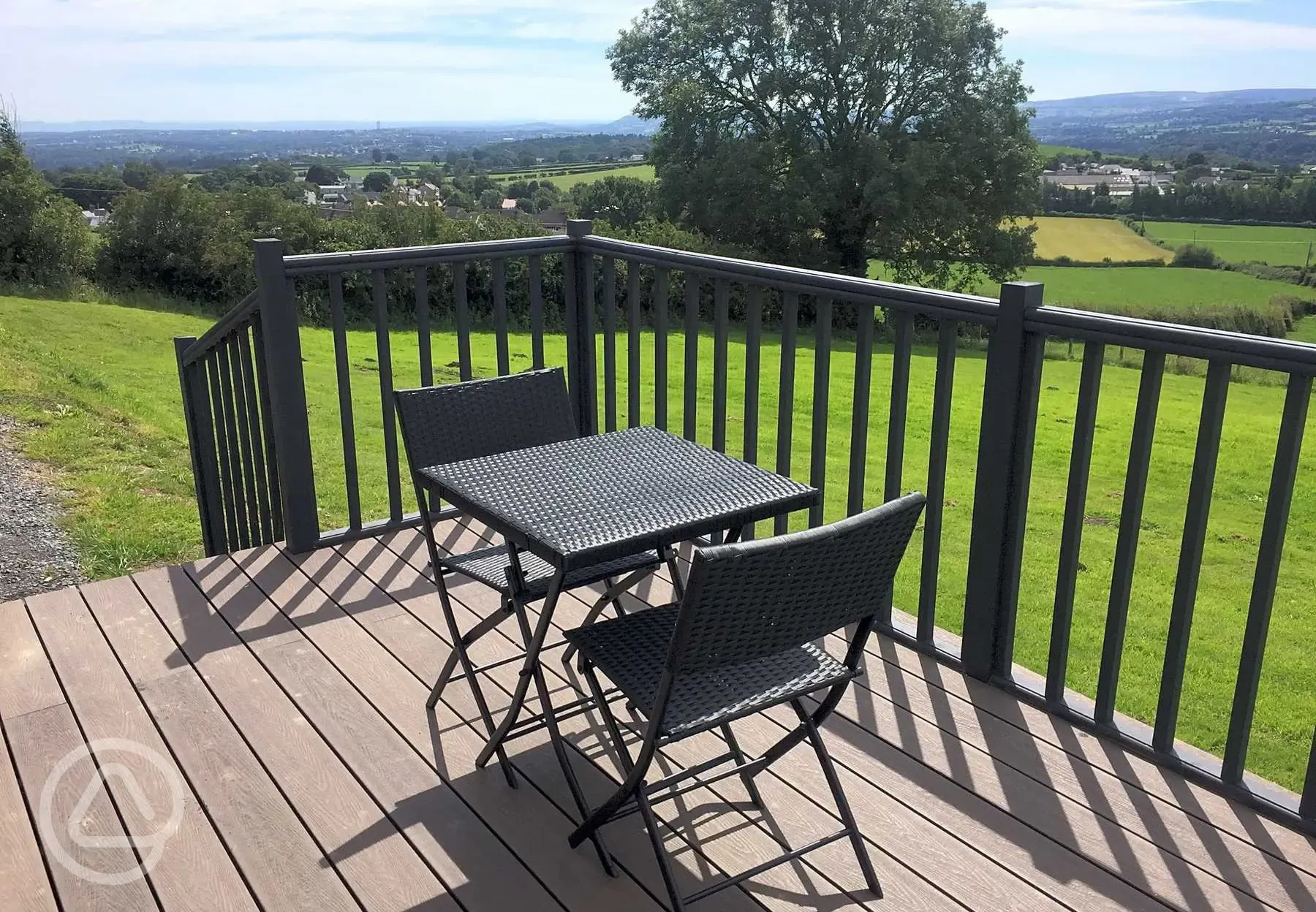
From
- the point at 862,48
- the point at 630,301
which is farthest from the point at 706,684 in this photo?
the point at 862,48

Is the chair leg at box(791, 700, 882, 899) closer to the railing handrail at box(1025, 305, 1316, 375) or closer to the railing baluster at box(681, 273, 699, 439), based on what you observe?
the railing handrail at box(1025, 305, 1316, 375)

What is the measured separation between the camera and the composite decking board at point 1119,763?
88.3 inches

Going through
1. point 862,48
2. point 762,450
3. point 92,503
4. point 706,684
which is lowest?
point 762,450

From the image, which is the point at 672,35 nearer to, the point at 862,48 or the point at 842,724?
the point at 862,48

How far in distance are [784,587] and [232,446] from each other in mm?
3348

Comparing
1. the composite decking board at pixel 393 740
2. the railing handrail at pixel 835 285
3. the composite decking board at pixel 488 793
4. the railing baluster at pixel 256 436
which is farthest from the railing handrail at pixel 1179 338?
the railing baluster at pixel 256 436

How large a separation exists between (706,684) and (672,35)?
27473 millimetres

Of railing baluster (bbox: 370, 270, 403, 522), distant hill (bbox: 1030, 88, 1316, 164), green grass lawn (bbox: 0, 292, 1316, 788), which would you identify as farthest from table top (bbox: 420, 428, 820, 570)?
distant hill (bbox: 1030, 88, 1316, 164)

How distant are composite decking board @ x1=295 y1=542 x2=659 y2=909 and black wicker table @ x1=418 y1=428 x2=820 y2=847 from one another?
12 centimetres

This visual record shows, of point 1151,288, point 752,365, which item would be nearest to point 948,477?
point 752,365

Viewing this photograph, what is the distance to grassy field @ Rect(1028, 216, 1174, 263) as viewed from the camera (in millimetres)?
31484

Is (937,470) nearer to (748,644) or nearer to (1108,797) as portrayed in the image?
(1108,797)

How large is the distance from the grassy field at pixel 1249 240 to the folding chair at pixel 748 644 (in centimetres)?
3382

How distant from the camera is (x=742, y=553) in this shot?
1648 mm
